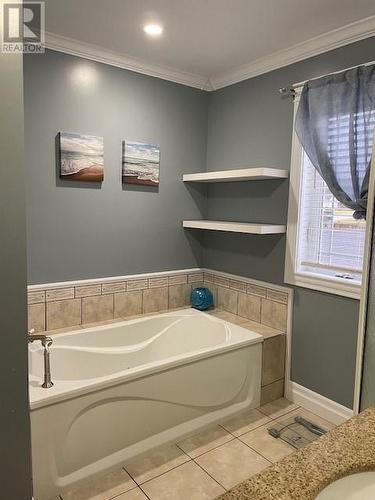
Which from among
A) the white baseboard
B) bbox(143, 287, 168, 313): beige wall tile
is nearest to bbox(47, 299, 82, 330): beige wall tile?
bbox(143, 287, 168, 313): beige wall tile

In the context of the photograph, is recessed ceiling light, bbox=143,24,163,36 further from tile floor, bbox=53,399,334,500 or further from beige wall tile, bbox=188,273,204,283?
tile floor, bbox=53,399,334,500

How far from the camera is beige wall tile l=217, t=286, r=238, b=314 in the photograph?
131 inches

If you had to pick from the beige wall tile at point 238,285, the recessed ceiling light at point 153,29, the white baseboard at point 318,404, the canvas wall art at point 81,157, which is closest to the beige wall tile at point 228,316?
the beige wall tile at point 238,285

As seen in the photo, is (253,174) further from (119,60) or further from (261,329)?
(119,60)

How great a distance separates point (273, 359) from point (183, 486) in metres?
1.19

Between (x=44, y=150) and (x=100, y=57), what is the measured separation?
0.83 meters

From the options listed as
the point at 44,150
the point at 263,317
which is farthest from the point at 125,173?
the point at 263,317

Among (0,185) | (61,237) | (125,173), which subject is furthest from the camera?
(125,173)

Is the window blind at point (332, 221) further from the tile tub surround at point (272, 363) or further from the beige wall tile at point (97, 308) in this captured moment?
the beige wall tile at point (97, 308)

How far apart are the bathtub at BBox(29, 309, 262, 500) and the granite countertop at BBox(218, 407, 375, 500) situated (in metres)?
1.37

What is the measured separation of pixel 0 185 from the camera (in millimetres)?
1563

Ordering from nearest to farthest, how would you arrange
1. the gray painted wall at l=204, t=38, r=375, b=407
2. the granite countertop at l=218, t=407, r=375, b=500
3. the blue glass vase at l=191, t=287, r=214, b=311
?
the granite countertop at l=218, t=407, r=375, b=500 < the gray painted wall at l=204, t=38, r=375, b=407 < the blue glass vase at l=191, t=287, r=214, b=311

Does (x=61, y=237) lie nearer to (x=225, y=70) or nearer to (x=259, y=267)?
(x=259, y=267)
